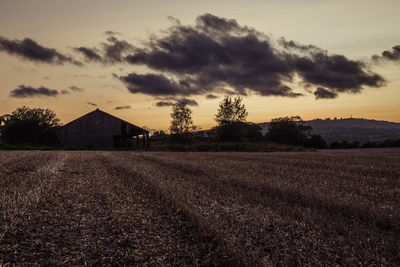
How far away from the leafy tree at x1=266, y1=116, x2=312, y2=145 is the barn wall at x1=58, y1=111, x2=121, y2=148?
144 ft

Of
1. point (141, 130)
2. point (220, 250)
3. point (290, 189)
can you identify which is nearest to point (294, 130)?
point (141, 130)

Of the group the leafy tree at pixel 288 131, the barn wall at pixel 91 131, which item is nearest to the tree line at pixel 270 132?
the leafy tree at pixel 288 131

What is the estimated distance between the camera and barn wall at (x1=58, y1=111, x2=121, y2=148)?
50312mm

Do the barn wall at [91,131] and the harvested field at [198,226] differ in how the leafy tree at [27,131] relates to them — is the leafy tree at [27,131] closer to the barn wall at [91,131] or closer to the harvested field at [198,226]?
the barn wall at [91,131]

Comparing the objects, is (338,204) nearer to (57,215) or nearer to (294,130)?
(57,215)

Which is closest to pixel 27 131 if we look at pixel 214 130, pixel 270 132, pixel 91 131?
pixel 91 131

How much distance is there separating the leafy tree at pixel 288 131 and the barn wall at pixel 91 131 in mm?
43810

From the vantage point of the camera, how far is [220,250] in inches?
135

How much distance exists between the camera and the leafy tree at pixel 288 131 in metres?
71.1

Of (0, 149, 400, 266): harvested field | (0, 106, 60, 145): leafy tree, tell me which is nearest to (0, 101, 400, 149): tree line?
(0, 106, 60, 145): leafy tree

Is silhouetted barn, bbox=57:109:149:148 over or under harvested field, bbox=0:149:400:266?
over

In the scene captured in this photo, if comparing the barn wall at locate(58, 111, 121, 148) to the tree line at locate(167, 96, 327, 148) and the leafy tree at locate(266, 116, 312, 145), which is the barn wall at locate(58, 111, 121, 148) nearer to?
the tree line at locate(167, 96, 327, 148)

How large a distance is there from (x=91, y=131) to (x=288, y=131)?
5064 centimetres

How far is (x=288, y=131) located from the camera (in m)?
72.0
